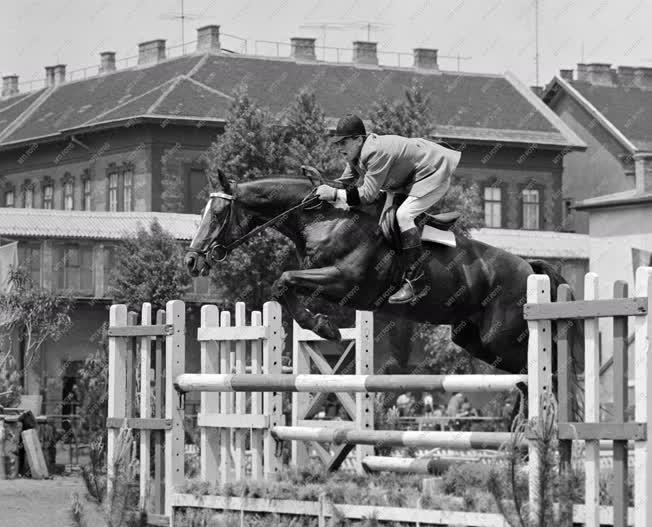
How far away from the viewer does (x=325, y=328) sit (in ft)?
36.4

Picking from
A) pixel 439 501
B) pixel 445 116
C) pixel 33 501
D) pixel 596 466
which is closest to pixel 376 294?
pixel 439 501

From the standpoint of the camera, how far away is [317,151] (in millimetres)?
42125

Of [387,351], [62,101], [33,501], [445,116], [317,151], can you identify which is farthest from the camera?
[62,101]

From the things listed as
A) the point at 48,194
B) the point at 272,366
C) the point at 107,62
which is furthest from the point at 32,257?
the point at 272,366

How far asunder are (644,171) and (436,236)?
41.0 m

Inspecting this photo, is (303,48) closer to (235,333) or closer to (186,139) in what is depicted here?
(186,139)

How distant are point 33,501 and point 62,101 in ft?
157

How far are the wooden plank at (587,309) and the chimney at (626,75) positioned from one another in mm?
57043

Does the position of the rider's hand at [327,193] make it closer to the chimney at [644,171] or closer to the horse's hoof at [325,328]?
the horse's hoof at [325,328]

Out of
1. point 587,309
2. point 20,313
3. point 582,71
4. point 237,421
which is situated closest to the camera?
point 587,309

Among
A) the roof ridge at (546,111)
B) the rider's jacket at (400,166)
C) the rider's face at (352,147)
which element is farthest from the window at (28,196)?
the rider's jacket at (400,166)

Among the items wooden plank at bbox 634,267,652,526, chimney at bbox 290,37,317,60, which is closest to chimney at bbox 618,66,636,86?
chimney at bbox 290,37,317,60

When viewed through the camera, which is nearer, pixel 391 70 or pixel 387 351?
pixel 387 351

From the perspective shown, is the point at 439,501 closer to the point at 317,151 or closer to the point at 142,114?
the point at 317,151
